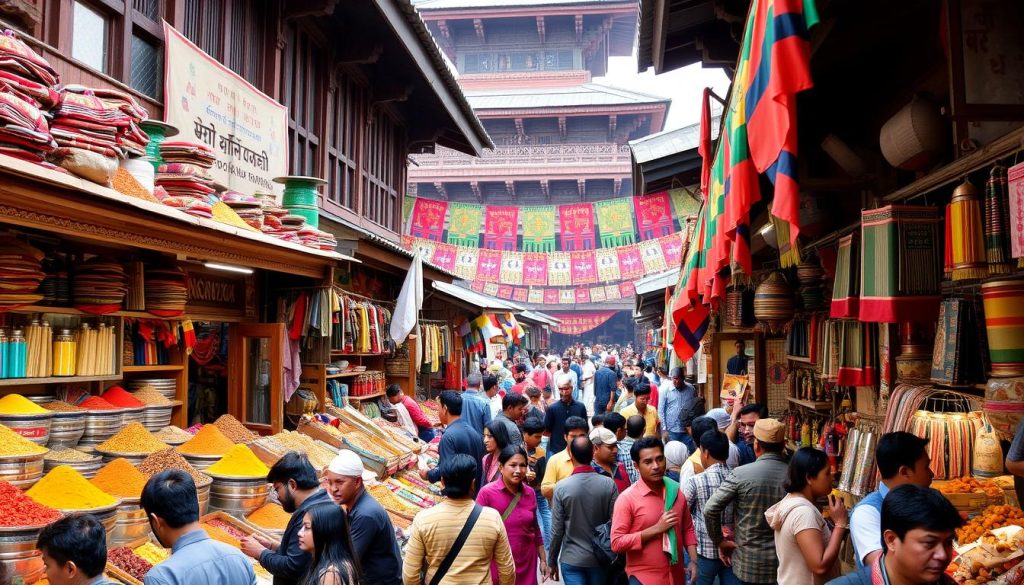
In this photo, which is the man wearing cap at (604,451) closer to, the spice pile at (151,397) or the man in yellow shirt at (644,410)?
the man in yellow shirt at (644,410)

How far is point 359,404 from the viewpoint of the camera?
30.2 feet

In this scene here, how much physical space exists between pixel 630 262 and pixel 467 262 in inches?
197

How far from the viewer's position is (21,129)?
3.57 metres

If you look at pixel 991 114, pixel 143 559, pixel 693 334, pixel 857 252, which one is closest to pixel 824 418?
pixel 693 334

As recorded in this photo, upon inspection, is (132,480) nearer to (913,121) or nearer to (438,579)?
(438,579)

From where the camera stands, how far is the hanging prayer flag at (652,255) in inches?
906

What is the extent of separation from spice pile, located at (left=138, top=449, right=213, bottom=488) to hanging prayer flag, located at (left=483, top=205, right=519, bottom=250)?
1991cm

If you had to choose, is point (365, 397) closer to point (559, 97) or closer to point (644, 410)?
point (644, 410)

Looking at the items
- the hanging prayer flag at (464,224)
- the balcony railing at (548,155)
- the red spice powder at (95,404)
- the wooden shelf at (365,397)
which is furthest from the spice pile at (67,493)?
the balcony railing at (548,155)

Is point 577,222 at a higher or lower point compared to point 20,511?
higher

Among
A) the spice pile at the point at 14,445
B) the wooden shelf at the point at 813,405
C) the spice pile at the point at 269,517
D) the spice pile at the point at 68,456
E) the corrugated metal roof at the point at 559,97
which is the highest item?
the corrugated metal roof at the point at 559,97

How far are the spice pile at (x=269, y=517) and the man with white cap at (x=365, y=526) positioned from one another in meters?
1.14

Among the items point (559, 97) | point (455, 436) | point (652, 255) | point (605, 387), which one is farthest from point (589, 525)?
point (559, 97)

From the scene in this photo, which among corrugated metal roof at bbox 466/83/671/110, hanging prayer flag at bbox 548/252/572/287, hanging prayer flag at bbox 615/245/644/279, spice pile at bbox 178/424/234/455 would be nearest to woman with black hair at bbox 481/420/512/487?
spice pile at bbox 178/424/234/455
